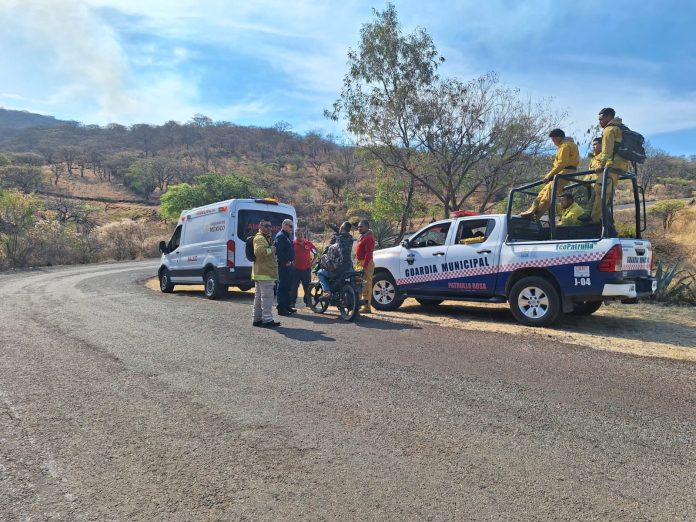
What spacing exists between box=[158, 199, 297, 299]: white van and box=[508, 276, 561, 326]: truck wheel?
233 inches

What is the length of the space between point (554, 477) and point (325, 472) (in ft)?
4.59

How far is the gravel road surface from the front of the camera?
2.74 metres

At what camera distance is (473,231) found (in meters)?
8.82

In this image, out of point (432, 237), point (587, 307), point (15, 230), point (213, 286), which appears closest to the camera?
point (587, 307)

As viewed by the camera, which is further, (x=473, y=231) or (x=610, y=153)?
(x=473, y=231)

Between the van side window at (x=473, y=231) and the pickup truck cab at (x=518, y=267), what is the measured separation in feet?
0.06

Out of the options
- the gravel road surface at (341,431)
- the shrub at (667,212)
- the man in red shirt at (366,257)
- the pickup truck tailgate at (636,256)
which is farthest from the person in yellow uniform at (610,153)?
the shrub at (667,212)

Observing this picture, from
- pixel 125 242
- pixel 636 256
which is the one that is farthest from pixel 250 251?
pixel 125 242

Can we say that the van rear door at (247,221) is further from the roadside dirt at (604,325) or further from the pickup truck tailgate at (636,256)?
the pickup truck tailgate at (636,256)

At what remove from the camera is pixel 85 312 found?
941 cm

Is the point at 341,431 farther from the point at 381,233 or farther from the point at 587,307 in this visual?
the point at 381,233

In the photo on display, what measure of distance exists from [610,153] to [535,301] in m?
2.49

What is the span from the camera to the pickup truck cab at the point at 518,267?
7.10 metres

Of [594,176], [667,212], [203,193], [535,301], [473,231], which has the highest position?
[203,193]
